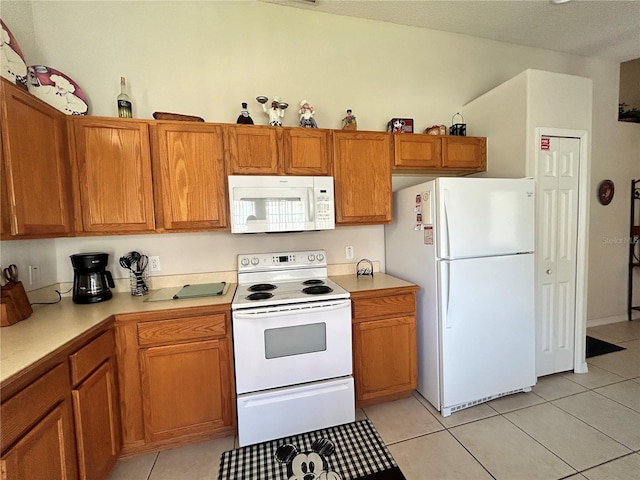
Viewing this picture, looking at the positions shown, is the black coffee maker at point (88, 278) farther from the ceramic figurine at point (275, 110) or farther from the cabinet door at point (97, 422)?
the ceramic figurine at point (275, 110)

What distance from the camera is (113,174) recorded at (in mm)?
1838

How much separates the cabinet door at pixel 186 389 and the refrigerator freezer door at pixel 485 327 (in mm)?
1504

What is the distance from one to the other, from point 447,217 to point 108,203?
7.50 ft

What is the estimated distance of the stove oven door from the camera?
67.7 inches

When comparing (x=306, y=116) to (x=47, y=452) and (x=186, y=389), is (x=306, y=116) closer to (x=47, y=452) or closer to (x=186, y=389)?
(x=186, y=389)

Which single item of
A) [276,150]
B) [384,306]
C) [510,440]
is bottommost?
[510,440]

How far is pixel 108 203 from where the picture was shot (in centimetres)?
184

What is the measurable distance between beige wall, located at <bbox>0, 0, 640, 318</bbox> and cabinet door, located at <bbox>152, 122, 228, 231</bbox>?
36cm

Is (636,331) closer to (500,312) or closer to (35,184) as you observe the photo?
(500,312)

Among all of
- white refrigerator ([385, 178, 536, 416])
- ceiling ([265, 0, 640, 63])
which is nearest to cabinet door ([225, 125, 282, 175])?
white refrigerator ([385, 178, 536, 416])

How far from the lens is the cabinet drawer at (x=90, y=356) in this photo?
4.09ft

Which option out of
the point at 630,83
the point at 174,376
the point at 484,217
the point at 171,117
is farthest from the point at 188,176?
the point at 630,83

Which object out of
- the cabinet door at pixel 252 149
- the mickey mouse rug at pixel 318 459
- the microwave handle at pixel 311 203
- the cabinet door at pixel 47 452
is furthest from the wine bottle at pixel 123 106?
the mickey mouse rug at pixel 318 459

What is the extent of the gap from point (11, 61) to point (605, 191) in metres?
5.50
